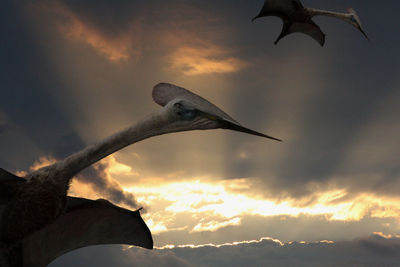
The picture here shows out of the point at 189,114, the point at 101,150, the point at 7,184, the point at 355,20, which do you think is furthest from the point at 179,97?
the point at 355,20

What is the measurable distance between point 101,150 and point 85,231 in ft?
5.56

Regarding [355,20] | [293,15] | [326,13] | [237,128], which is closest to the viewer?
[237,128]

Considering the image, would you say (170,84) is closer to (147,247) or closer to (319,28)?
(147,247)

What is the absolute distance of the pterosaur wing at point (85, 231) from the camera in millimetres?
4113

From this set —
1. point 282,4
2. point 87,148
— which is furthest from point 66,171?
→ point 282,4

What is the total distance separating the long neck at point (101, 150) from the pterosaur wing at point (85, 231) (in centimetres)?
90

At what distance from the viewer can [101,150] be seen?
3193 mm

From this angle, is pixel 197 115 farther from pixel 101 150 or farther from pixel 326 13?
pixel 326 13

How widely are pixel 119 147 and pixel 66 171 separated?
1.91ft

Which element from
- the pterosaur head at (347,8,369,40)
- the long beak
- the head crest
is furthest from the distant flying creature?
the long beak

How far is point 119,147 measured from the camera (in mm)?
3176

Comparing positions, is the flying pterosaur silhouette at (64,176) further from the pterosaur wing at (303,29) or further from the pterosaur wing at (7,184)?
the pterosaur wing at (303,29)

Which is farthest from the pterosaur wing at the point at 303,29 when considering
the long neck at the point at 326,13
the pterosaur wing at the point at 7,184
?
the pterosaur wing at the point at 7,184

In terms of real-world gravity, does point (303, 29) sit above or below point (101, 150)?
→ above
